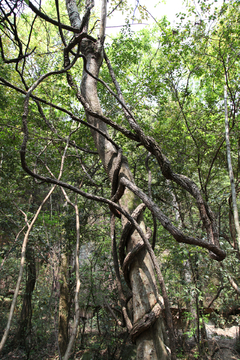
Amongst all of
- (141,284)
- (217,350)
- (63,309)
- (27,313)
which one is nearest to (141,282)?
(141,284)

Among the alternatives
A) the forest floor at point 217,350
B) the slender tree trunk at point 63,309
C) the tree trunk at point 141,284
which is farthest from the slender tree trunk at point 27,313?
the tree trunk at point 141,284

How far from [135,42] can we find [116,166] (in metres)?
3.86

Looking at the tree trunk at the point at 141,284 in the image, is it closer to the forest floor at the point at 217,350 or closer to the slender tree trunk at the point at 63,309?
the forest floor at the point at 217,350

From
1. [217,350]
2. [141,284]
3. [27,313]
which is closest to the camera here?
[141,284]

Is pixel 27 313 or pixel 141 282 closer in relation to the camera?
pixel 141 282

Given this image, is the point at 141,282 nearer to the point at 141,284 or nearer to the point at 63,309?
the point at 141,284

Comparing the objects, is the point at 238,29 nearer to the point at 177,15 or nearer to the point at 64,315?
the point at 177,15

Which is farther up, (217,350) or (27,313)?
(27,313)

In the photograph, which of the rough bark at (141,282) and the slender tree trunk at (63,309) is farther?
the slender tree trunk at (63,309)

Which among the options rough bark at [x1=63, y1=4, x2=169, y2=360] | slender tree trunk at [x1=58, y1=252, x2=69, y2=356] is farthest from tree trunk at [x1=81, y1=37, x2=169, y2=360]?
slender tree trunk at [x1=58, y1=252, x2=69, y2=356]

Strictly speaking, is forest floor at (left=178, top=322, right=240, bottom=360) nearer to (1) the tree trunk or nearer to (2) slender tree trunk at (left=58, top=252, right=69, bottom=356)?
(2) slender tree trunk at (left=58, top=252, right=69, bottom=356)

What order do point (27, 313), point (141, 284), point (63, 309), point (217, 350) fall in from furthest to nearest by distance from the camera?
point (27, 313), point (63, 309), point (217, 350), point (141, 284)

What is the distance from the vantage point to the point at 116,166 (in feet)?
4.79

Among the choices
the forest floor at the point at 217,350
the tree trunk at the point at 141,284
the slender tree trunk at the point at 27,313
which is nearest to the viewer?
the tree trunk at the point at 141,284
